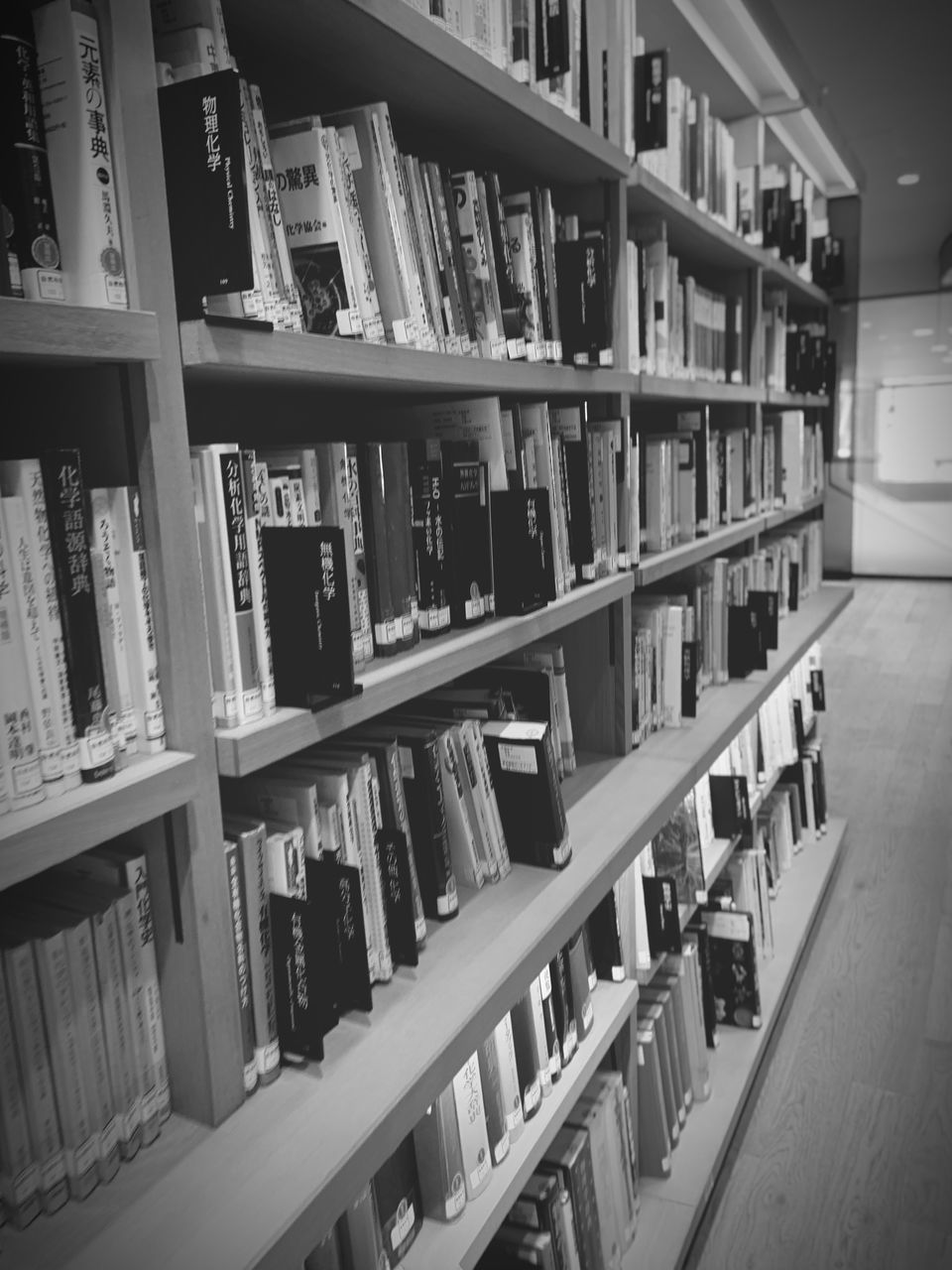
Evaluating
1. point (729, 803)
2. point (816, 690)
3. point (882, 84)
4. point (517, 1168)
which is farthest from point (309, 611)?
point (882, 84)

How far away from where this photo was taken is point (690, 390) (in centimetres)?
226

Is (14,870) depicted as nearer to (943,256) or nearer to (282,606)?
(282,606)

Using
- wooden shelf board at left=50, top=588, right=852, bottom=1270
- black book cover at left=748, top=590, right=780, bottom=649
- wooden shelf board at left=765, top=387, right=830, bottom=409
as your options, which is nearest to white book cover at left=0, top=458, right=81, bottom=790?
wooden shelf board at left=50, top=588, right=852, bottom=1270

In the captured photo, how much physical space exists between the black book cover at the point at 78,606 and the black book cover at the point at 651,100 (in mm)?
1477

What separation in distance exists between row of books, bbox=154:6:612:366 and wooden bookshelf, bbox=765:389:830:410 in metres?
1.68

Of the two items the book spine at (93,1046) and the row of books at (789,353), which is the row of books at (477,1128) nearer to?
Answer: the book spine at (93,1046)

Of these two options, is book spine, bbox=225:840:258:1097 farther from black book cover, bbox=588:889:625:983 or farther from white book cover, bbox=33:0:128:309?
black book cover, bbox=588:889:625:983

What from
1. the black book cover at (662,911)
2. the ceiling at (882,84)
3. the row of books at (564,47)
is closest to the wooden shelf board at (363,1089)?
the black book cover at (662,911)

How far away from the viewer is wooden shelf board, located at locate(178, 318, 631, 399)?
2.82 ft

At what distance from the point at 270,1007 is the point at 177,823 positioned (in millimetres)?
249

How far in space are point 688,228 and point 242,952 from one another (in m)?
1.98

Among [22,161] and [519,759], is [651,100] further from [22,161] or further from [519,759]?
[22,161]

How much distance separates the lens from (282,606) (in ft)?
3.20

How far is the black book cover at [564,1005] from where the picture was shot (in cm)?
150
